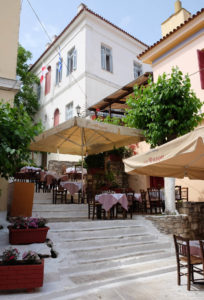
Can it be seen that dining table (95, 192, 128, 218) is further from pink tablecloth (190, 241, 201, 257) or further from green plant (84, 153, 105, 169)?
green plant (84, 153, 105, 169)

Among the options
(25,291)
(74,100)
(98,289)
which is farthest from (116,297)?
(74,100)

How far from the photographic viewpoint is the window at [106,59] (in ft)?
51.4

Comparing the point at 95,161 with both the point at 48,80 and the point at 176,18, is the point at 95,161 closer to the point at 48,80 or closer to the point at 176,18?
the point at 176,18

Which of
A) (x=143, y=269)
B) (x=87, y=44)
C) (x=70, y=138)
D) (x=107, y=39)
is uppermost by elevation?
(x=107, y=39)

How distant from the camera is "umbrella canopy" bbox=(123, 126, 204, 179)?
3.15 metres

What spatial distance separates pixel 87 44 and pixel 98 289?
46.1 feet

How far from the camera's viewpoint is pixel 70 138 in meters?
9.02

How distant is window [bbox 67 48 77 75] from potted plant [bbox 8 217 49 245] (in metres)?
12.4

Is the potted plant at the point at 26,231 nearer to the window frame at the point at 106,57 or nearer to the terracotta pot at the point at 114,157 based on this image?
the terracotta pot at the point at 114,157

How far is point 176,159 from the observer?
4.09 meters

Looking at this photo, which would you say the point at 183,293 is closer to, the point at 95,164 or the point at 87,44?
the point at 95,164

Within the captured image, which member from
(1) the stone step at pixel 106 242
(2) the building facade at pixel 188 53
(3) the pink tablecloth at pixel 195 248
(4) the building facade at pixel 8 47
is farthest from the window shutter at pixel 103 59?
(3) the pink tablecloth at pixel 195 248

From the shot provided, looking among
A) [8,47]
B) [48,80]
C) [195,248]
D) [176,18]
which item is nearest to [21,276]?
[195,248]

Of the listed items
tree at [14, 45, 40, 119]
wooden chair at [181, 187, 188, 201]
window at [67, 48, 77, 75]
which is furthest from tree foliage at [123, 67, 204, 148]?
tree at [14, 45, 40, 119]
